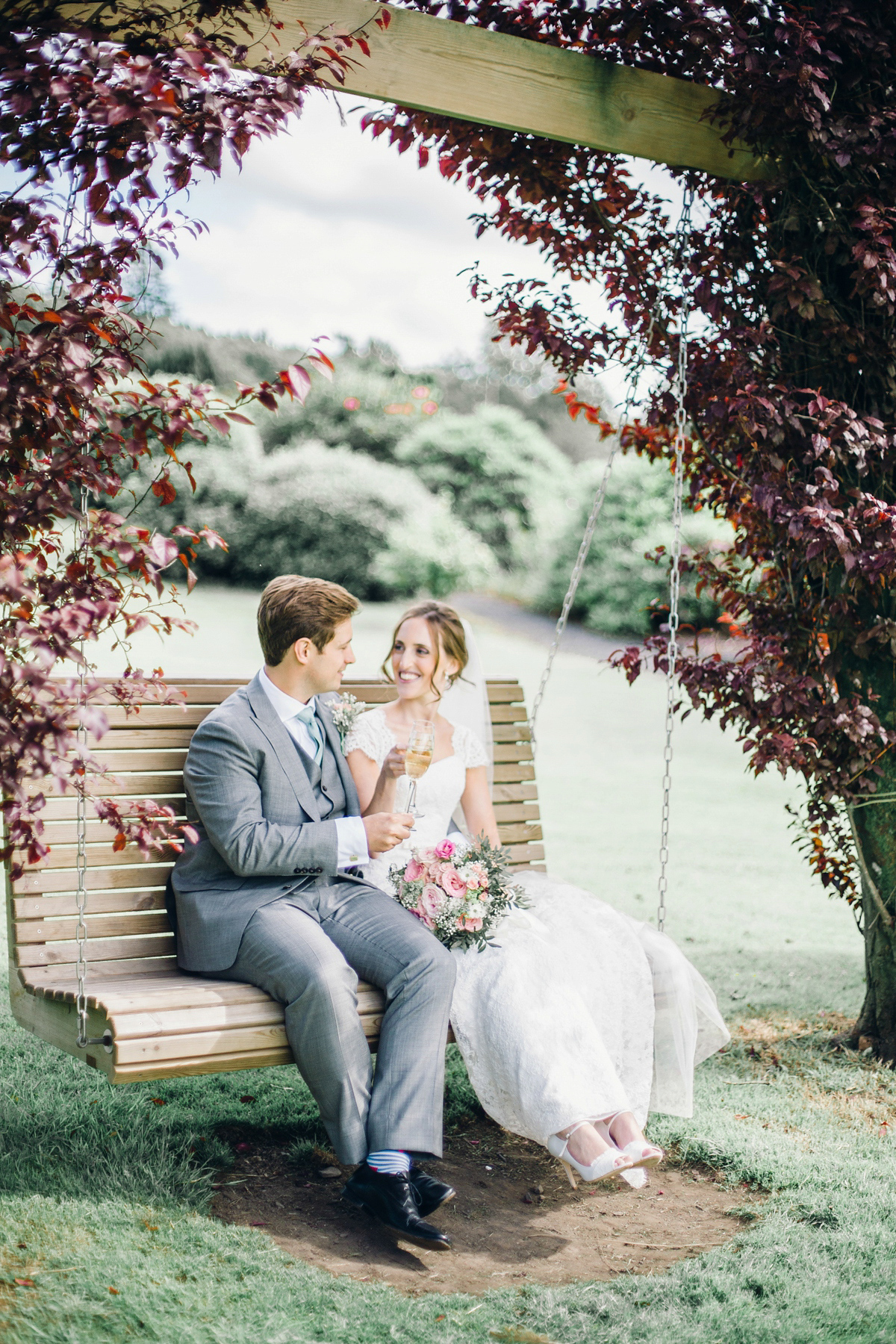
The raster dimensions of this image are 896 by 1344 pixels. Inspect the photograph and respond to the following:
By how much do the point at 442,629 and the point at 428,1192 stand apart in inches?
70.3

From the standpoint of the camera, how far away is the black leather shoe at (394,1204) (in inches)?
113

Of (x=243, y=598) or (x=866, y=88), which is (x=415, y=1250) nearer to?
(x=866, y=88)

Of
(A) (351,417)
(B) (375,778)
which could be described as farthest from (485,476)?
(B) (375,778)

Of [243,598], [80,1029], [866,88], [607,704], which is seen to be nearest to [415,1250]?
[80,1029]

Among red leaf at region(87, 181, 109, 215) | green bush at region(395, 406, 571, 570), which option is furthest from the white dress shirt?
green bush at region(395, 406, 571, 570)

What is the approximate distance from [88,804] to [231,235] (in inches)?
953

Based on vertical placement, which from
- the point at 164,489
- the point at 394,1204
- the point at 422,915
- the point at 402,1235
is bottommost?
the point at 402,1235

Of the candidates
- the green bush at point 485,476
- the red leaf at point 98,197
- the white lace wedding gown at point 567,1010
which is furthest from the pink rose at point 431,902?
the green bush at point 485,476

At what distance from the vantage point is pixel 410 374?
21891 mm

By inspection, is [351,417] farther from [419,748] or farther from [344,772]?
[419,748]

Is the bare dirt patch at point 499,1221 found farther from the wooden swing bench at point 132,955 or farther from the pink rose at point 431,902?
the pink rose at point 431,902

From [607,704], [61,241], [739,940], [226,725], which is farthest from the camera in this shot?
[607,704]

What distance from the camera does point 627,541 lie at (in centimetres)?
1705

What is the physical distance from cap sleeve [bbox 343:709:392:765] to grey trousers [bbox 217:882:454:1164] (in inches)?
29.2
